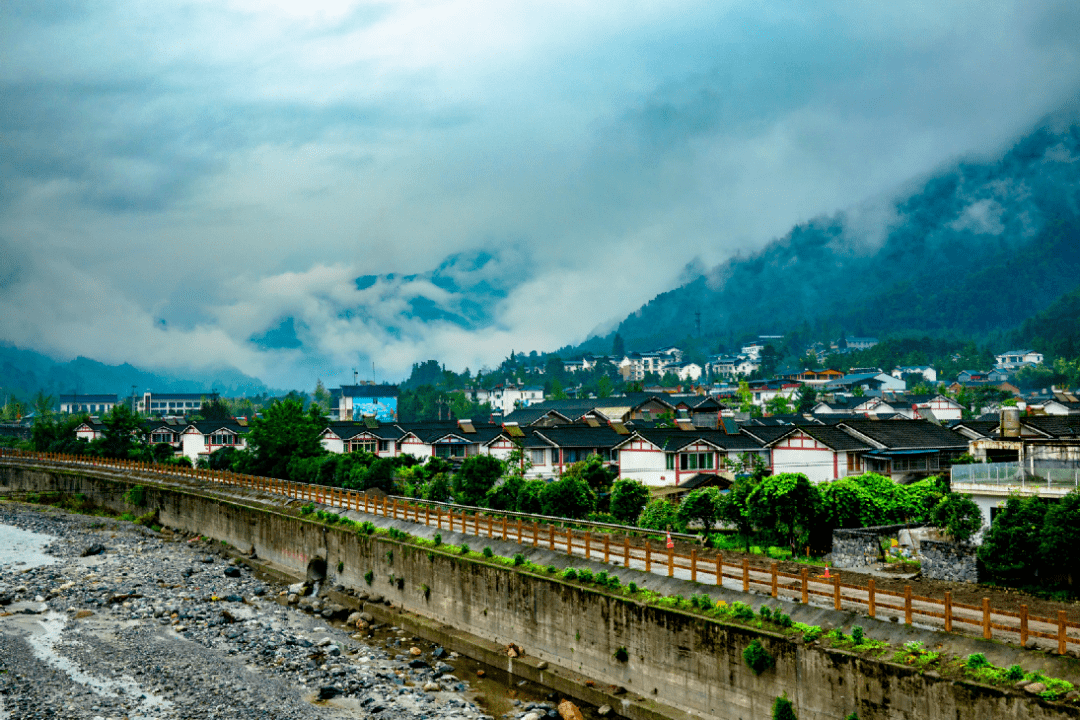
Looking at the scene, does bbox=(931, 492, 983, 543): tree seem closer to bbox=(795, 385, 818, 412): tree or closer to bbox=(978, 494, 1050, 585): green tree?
bbox=(978, 494, 1050, 585): green tree

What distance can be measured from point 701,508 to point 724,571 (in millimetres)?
13699

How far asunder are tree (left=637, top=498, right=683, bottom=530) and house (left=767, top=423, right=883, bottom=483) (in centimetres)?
1044

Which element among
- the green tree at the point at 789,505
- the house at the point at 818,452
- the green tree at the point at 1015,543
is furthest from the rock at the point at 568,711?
the house at the point at 818,452

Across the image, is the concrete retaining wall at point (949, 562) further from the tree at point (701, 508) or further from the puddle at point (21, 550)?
the puddle at point (21, 550)

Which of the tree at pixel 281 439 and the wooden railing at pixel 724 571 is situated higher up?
the tree at pixel 281 439

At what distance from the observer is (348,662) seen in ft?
95.5

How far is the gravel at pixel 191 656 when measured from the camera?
2477cm

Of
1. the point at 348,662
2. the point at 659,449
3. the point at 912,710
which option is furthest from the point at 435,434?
the point at 912,710

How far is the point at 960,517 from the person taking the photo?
31.1 meters

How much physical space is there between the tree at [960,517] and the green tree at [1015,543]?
3.84 m

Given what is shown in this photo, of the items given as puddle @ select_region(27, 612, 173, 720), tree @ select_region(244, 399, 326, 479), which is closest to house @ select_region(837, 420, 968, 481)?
puddle @ select_region(27, 612, 173, 720)

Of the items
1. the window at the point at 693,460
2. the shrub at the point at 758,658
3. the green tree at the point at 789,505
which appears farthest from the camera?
the window at the point at 693,460

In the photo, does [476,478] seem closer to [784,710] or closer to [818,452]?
[818,452]

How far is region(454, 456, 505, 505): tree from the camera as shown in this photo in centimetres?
5450
